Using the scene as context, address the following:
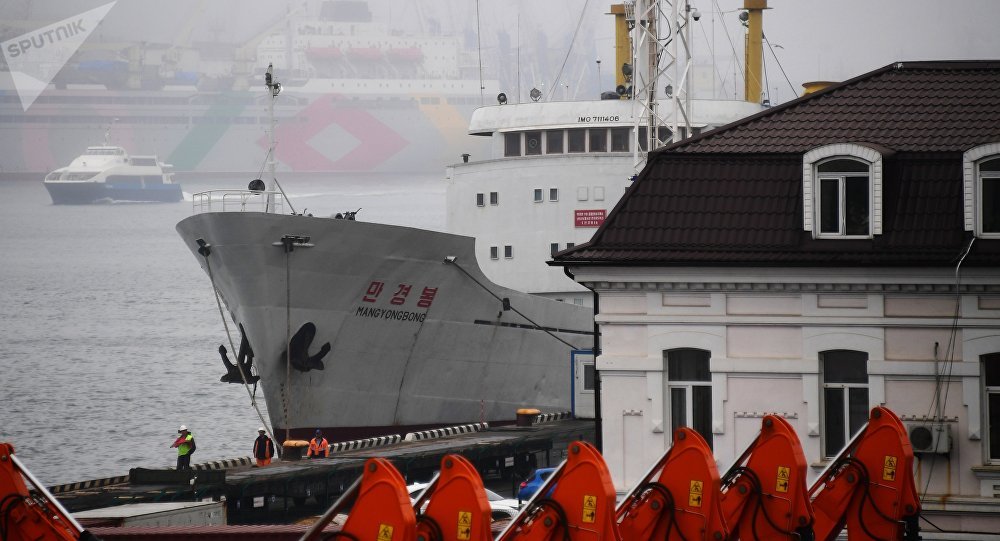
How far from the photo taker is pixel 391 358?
109 feet

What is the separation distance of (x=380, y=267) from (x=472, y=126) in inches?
316

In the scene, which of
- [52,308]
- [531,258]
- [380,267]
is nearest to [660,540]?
[380,267]

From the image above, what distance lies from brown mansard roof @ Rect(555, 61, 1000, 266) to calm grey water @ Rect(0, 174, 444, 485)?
15.4m

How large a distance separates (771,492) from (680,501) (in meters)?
1.25

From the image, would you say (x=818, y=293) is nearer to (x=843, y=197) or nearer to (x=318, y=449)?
(x=843, y=197)

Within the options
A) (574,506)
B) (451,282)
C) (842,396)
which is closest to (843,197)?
(842,396)

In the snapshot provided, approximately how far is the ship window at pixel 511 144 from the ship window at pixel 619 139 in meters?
2.57

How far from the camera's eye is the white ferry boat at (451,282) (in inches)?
1219

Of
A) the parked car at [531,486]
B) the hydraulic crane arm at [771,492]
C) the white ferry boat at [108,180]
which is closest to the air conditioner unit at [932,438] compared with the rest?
the hydraulic crane arm at [771,492]

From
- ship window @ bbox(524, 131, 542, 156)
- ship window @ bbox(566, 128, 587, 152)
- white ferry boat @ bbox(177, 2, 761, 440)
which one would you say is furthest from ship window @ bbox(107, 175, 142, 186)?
ship window @ bbox(566, 128, 587, 152)

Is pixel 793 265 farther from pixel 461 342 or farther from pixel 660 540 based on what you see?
pixel 461 342

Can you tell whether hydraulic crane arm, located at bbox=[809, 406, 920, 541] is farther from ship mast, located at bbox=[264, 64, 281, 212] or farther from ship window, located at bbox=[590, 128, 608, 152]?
ship window, located at bbox=[590, 128, 608, 152]

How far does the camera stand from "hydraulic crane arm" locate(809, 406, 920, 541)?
13.7m

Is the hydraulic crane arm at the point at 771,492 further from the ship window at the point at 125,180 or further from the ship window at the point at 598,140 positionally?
the ship window at the point at 125,180
